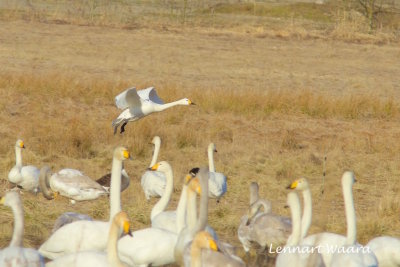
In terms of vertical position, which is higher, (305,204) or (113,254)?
(113,254)

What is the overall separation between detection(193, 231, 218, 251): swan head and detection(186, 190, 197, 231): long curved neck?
1428mm

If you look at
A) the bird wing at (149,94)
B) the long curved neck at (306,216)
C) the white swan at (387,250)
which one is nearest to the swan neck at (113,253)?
the long curved neck at (306,216)

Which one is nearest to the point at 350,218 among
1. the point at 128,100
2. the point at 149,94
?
the point at 128,100

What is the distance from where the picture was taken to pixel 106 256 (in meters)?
6.02

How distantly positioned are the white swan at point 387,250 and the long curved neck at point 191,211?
54.2 inches

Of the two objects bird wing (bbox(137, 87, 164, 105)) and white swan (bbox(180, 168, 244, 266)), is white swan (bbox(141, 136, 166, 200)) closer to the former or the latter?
bird wing (bbox(137, 87, 164, 105))

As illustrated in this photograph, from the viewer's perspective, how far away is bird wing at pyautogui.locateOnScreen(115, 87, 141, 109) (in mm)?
12318

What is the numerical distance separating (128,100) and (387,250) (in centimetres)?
643

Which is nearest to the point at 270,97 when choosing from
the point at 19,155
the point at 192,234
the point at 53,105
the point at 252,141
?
the point at 252,141

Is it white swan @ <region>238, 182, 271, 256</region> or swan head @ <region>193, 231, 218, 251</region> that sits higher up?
swan head @ <region>193, 231, 218, 251</region>

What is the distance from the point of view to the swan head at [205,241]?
17.6 feet

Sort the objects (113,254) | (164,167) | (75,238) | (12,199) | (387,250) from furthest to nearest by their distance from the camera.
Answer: (164,167) → (387,250) → (75,238) → (12,199) → (113,254)

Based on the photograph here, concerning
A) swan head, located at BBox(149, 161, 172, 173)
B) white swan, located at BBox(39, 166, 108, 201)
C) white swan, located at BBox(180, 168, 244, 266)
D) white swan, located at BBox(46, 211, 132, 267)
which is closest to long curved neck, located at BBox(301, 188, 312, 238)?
white swan, located at BBox(180, 168, 244, 266)

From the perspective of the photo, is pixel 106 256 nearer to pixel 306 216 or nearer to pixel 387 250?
pixel 306 216
